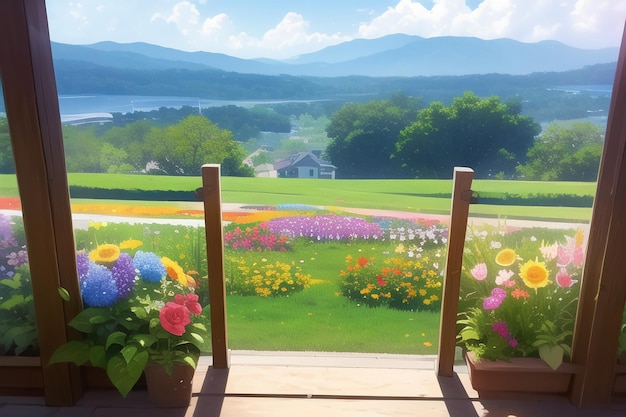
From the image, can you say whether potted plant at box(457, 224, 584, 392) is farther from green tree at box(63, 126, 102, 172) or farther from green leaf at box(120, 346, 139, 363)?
green tree at box(63, 126, 102, 172)

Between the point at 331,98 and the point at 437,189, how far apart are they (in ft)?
1.79

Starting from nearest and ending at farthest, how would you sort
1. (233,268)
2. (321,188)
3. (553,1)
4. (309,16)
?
1. (553,1)
2. (309,16)
3. (321,188)
4. (233,268)

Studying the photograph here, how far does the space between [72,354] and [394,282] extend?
1.27 m

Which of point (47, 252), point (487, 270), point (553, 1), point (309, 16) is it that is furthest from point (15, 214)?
point (553, 1)

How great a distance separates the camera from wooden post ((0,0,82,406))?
145 centimetres

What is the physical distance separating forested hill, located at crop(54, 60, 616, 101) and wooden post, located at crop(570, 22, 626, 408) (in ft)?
0.68

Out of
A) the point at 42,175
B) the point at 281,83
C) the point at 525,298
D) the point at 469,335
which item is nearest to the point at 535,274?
the point at 525,298

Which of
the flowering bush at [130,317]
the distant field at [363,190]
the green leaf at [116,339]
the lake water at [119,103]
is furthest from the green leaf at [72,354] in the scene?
the lake water at [119,103]

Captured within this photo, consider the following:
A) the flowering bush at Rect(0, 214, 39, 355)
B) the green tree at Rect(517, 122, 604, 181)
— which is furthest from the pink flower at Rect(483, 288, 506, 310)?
the flowering bush at Rect(0, 214, 39, 355)

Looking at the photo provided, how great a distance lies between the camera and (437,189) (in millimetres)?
Result: 1795

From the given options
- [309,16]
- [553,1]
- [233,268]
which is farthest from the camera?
[233,268]

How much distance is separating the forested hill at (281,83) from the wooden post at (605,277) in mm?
207

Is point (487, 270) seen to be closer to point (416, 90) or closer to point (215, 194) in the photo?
point (416, 90)

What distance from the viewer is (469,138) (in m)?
1.71
